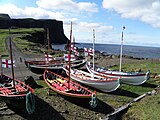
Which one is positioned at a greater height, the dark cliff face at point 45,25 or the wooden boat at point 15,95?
the dark cliff face at point 45,25

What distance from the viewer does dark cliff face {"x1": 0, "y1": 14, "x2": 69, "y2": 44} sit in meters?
144

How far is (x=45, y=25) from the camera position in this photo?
168 meters

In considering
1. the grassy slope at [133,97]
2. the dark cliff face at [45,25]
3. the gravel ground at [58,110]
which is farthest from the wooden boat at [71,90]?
the dark cliff face at [45,25]

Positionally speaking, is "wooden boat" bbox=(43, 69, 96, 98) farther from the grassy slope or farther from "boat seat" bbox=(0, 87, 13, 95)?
"boat seat" bbox=(0, 87, 13, 95)

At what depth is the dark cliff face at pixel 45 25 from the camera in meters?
144

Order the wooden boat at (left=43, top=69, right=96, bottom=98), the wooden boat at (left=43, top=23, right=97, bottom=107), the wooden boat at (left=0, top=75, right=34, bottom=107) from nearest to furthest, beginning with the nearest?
the wooden boat at (left=0, top=75, right=34, bottom=107), the wooden boat at (left=43, top=23, right=97, bottom=107), the wooden boat at (left=43, top=69, right=96, bottom=98)

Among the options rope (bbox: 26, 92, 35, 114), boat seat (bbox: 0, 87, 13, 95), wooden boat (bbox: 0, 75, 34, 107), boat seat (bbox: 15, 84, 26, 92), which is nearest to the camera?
rope (bbox: 26, 92, 35, 114)

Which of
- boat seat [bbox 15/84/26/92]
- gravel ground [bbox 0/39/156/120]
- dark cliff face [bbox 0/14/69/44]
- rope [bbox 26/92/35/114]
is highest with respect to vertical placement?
dark cliff face [bbox 0/14/69/44]

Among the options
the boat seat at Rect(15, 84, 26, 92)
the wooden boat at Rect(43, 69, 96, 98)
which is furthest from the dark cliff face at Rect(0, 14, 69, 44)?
the boat seat at Rect(15, 84, 26, 92)

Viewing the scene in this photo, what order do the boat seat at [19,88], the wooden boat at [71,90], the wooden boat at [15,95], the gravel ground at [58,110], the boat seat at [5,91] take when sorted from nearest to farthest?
1. the wooden boat at [15,95]
2. the gravel ground at [58,110]
3. the boat seat at [5,91]
4. the wooden boat at [71,90]
5. the boat seat at [19,88]

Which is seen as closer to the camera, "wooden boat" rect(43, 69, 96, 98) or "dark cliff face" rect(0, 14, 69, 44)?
"wooden boat" rect(43, 69, 96, 98)

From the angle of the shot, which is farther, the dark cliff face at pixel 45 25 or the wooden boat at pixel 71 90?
the dark cliff face at pixel 45 25

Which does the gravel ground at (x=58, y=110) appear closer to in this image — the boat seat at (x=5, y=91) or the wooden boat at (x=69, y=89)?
the wooden boat at (x=69, y=89)

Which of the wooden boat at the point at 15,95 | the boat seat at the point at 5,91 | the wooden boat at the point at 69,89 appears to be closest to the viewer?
the wooden boat at the point at 15,95
